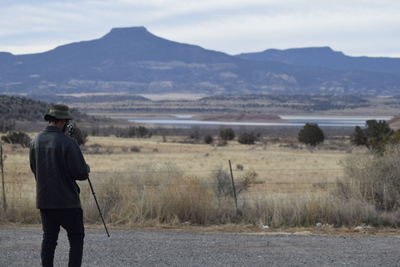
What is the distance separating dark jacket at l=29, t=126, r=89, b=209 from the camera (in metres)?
7.84

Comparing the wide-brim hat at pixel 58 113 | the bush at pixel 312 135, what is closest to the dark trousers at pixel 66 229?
the wide-brim hat at pixel 58 113

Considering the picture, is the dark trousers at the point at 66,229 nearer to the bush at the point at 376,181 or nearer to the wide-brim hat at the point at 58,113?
the wide-brim hat at the point at 58,113

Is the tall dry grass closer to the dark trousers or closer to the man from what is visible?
the dark trousers

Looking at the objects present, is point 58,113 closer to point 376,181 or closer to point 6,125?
point 376,181

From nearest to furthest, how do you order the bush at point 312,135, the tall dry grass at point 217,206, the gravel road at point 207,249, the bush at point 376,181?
the gravel road at point 207,249
the tall dry grass at point 217,206
the bush at point 376,181
the bush at point 312,135

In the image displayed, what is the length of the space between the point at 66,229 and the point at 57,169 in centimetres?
72

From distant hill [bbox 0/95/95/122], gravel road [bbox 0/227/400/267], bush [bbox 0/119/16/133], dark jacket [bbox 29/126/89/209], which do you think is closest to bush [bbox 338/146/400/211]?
gravel road [bbox 0/227/400/267]

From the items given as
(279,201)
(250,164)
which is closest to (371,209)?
(279,201)

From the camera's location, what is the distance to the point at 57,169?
25.8 feet

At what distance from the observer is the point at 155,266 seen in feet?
31.4

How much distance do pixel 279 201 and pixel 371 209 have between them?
1838mm

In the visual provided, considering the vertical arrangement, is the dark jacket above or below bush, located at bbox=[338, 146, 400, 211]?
above

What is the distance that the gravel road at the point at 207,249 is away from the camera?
9820 mm

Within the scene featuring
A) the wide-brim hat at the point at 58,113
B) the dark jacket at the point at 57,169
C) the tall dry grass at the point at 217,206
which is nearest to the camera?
the dark jacket at the point at 57,169
